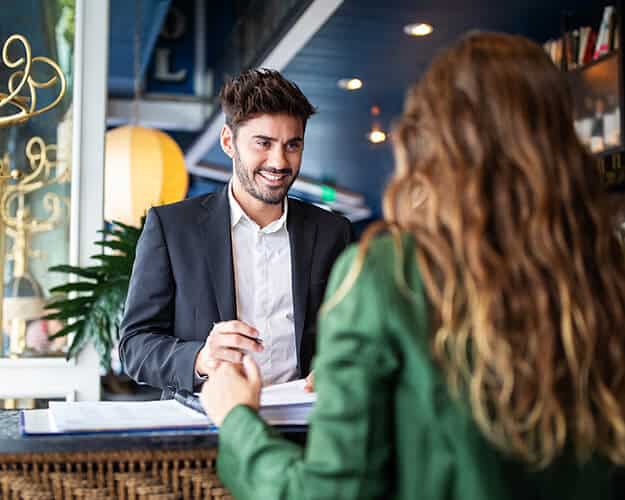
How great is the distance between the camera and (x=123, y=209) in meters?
5.21

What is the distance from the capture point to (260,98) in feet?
7.47

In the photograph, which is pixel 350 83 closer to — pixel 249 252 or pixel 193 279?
pixel 249 252

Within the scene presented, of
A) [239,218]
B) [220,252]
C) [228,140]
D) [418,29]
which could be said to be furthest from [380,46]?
[220,252]

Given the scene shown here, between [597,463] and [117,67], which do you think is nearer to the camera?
[597,463]

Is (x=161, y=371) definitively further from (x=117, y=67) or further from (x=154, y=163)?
(x=117, y=67)

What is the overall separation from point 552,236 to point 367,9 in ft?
15.9

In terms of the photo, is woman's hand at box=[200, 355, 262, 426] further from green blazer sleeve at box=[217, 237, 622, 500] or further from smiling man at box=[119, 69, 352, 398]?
smiling man at box=[119, 69, 352, 398]

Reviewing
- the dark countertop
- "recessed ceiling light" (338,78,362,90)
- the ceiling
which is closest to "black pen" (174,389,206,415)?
the dark countertop

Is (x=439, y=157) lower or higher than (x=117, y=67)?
lower

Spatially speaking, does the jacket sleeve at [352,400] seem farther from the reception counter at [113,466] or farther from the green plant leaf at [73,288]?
the green plant leaf at [73,288]

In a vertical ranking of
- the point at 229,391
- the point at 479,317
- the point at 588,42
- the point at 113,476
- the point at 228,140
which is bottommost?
the point at 113,476

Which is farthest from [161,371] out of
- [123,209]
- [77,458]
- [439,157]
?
[123,209]

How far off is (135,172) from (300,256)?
119 inches

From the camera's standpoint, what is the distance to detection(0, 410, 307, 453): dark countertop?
126 centimetres
